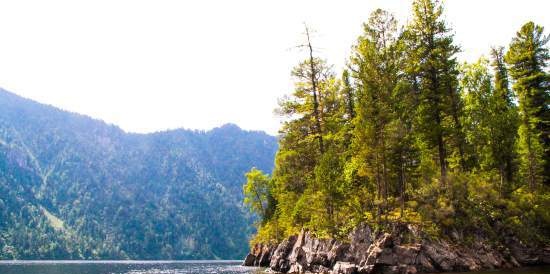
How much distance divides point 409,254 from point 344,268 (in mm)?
5105

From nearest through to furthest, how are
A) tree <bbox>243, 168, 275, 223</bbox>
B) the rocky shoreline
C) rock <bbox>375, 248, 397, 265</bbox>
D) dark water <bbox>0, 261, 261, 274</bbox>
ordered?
rock <bbox>375, 248, 397, 265</bbox> → the rocky shoreline → dark water <bbox>0, 261, 261, 274</bbox> → tree <bbox>243, 168, 275, 223</bbox>

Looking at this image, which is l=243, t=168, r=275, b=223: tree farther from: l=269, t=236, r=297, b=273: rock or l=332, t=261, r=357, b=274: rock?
l=332, t=261, r=357, b=274: rock

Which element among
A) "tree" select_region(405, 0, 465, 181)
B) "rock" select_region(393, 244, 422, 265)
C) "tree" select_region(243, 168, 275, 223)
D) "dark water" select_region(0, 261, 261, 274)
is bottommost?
"dark water" select_region(0, 261, 261, 274)

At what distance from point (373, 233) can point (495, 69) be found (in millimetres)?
38002

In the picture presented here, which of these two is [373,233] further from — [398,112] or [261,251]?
[261,251]

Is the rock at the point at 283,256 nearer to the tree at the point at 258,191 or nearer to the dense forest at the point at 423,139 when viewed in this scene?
the dense forest at the point at 423,139

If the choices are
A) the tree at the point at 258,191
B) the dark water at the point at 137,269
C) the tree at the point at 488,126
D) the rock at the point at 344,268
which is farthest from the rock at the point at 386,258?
the tree at the point at 258,191

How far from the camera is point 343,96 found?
6197cm

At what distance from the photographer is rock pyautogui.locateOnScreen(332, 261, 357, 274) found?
36.8 meters

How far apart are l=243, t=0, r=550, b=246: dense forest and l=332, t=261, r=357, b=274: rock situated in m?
4.13

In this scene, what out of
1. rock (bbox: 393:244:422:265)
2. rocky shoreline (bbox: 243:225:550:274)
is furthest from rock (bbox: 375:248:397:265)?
rock (bbox: 393:244:422:265)

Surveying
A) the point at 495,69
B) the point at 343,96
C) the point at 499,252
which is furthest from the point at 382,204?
the point at 495,69

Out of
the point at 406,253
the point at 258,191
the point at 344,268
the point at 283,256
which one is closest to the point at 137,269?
the point at 258,191

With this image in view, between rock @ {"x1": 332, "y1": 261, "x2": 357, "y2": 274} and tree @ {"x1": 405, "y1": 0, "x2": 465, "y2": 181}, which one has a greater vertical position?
tree @ {"x1": 405, "y1": 0, "x2": 465, "y2": 181}
